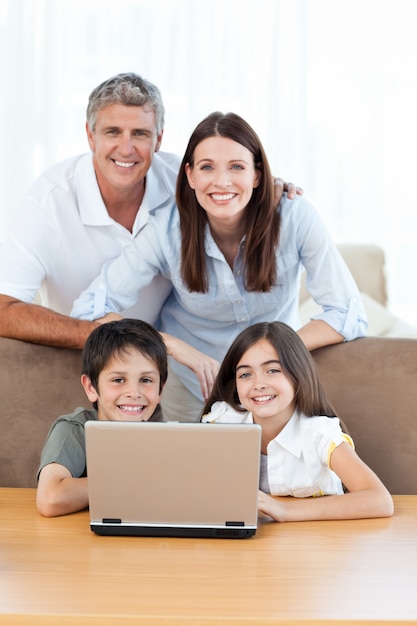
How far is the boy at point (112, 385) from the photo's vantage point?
5.96 ft

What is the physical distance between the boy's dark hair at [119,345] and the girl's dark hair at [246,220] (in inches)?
14.9

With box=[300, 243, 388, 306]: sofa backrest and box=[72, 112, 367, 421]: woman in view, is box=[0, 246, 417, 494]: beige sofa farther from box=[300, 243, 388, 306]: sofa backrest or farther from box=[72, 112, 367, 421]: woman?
box=[300, 243, 388, 306]: sofa backrest

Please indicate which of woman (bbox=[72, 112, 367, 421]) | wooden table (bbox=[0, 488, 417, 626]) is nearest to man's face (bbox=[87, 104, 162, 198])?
woman (bbox=[72, 112, 367, 421])

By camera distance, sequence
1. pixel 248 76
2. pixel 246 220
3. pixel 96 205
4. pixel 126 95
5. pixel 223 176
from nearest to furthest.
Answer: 1. pixel 223 176
2. pixel 246 220
3. pixel 126 95
4. pixel 96 205
5. pixel 248 76

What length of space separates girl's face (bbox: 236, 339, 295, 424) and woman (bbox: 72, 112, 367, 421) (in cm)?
27

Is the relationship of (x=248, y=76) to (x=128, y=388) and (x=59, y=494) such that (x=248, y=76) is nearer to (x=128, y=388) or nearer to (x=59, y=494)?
(x=128, y=388)

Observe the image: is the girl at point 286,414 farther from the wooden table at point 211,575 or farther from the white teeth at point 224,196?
the white teeth at point 224,196

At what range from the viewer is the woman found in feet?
7.45

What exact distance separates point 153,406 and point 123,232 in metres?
0.79

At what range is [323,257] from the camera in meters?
2.37

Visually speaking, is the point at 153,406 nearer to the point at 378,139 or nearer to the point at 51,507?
the point at 51,507

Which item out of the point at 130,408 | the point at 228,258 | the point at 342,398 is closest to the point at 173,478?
the point at 130,408

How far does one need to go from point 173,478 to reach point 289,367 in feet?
1.74

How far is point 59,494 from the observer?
5.49 feet
